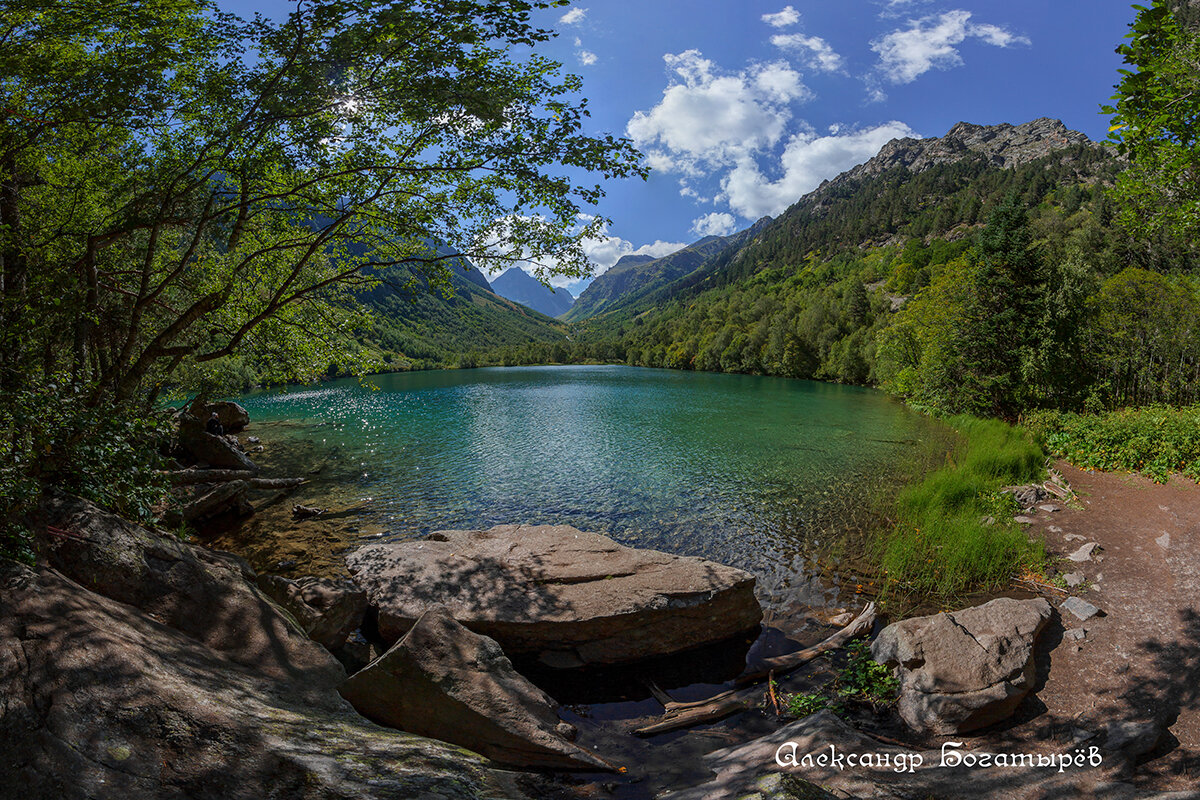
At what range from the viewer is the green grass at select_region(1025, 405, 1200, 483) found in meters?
14.0

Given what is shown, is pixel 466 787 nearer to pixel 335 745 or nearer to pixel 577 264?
pixel 335 745

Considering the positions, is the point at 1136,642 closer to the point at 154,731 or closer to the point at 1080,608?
the point at 1080,608

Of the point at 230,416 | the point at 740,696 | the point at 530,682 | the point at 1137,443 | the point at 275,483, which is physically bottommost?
the point at 740,696

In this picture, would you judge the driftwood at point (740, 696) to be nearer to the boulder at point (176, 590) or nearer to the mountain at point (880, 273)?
the boulder at point (176, 590)

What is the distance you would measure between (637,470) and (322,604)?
1535 centimetres

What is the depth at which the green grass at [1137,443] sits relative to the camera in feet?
45.9

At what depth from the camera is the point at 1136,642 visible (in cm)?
718

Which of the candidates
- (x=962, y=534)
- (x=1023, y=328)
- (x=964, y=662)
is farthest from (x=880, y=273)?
(x=964, y=662)

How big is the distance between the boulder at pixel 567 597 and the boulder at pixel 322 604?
44 cm

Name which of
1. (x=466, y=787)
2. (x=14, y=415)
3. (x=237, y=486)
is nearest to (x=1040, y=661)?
(x=466, y=787)

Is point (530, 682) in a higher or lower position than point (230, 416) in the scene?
lower

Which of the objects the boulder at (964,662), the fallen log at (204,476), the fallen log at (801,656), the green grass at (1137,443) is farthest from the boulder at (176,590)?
the green grass at (1137,443)

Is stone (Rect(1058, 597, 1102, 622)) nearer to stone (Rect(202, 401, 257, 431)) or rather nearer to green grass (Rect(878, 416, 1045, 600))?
green grass (Rect(878, 416, 1045, 600))

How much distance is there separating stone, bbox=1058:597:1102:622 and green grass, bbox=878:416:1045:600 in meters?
1.59
